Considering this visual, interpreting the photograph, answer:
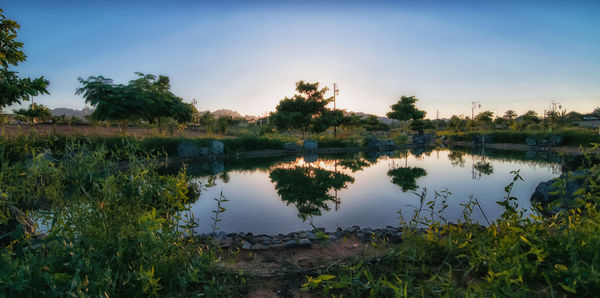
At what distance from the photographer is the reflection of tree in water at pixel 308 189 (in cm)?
517

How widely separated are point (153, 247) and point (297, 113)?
21.2 metres

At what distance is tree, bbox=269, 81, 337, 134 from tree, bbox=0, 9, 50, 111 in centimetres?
1843

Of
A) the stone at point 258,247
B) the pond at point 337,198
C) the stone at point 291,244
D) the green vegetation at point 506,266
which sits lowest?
the pond at point 337,198

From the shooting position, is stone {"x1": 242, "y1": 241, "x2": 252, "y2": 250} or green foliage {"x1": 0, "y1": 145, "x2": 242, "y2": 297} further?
stone {"x1": 242, "y1": 241, "x2": 252, "y2": 250}

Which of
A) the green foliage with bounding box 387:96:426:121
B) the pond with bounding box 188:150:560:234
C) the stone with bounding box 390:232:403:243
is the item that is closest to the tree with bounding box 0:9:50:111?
the pond with bounding box 188:150:560:234

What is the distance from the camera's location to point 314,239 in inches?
130

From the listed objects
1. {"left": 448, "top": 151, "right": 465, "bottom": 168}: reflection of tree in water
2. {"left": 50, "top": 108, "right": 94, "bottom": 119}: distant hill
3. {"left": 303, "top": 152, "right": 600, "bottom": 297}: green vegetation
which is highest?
{"left": 50, "top": 108, "right": 94, "bottom": 119}: distant hill

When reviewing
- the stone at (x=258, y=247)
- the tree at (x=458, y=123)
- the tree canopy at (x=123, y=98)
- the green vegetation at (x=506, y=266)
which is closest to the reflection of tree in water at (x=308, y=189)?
the stone at (x=258, y=247)

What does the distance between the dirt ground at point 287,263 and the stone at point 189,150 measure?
13.6 meters

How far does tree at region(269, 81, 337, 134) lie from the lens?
910 inches

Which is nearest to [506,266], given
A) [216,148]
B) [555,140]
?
[216,148]

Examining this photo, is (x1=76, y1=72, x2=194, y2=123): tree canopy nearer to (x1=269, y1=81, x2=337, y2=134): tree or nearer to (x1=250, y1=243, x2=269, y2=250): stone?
(x1=269, y1=81, x2=337, y2=134): tree

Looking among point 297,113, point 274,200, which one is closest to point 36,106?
point 297,113

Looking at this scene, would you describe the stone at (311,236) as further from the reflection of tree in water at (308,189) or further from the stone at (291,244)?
the reflection of tree in water at (308,189)
